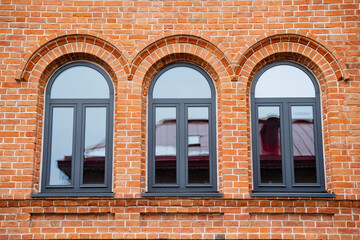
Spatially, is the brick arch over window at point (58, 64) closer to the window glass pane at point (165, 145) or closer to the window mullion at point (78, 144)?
the window mullion at point (78, 144)

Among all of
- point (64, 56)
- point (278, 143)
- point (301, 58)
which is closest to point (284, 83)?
point (301, 58)

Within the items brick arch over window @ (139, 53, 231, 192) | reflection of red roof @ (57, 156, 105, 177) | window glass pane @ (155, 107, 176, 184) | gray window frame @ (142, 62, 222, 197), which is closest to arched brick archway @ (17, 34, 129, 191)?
brick arch over window @ (139, 53, 231, 192)

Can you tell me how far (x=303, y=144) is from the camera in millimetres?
7750

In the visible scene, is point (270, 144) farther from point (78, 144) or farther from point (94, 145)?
point (78, 144)

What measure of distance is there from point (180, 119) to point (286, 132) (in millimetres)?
1762

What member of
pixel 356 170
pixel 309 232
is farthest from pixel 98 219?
pixel 356 170

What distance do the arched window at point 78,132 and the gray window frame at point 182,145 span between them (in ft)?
2.22

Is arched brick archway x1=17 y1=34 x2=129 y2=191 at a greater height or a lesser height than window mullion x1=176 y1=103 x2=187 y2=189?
greater

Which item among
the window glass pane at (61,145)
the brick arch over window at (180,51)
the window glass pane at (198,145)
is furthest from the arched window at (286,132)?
the window glass pane at (61,145)

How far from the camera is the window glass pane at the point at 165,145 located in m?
7.68

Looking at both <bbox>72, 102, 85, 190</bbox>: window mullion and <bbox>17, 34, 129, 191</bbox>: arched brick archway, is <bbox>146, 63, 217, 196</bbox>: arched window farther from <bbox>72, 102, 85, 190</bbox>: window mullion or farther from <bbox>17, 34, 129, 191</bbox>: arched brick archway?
<bbox>72, 102, 85, 190</bbox>: window mullion

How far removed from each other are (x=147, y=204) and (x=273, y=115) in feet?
8.36

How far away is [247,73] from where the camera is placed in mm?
7805

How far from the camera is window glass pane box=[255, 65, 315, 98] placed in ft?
26.0
